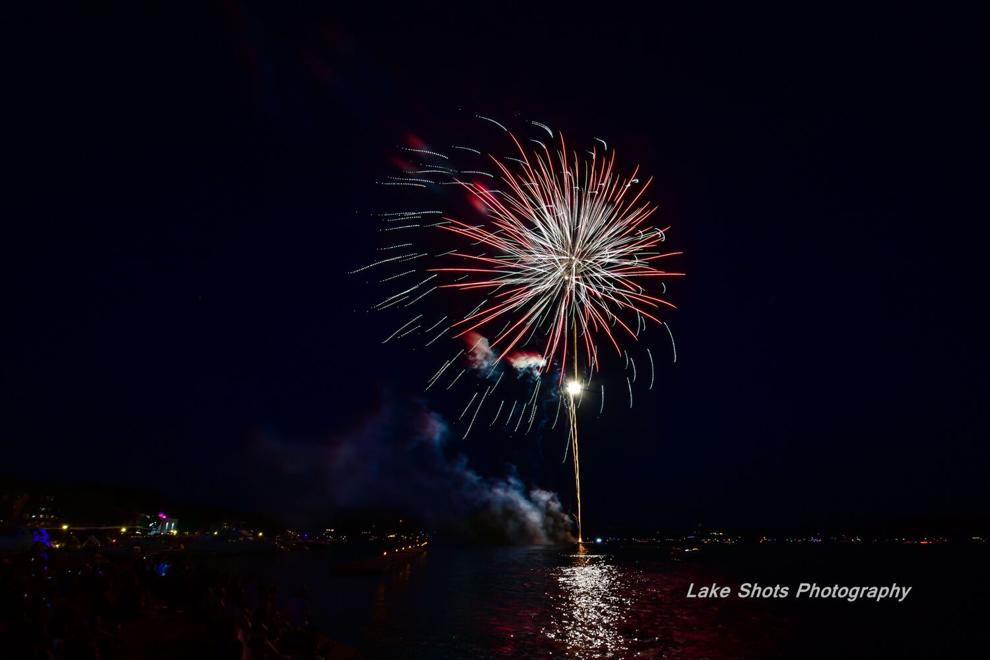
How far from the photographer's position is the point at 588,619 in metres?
27.5

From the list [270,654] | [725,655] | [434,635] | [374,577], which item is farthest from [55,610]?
[374,577]

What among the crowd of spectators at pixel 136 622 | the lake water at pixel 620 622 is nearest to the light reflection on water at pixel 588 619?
the lake water at pixel 620 622

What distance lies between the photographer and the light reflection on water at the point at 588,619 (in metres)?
20.6

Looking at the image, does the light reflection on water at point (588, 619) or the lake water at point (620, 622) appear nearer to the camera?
the light reflection on water at point (588, 619)

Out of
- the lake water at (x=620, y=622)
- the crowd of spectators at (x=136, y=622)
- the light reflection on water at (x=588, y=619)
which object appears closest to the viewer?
the crowd of spectators at (x=136, y=622)

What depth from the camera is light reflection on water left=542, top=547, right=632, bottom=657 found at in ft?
67.5

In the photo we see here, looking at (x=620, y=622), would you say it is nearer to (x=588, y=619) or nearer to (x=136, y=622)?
(x=588, y=619)

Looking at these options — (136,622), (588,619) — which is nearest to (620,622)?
(588,619)

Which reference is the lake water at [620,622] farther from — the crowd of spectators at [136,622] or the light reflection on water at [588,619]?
the crowd of spectators at [136,622]

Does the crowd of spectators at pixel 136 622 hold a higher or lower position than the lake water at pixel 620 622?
higher

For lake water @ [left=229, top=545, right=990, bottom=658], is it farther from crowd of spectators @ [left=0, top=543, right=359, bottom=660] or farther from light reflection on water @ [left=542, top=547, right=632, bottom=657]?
crowd of spectators @ [left=0, top=543, right=359, bottom=660]

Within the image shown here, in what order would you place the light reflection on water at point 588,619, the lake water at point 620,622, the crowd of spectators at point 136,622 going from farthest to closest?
the lake water at point 620,622, the light reflection on water at point 588,619, the crowd of spectators at point 136,622

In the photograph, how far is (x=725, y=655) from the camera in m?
20.0

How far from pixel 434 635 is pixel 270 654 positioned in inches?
470
